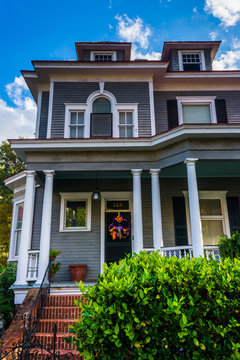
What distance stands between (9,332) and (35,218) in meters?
4.54

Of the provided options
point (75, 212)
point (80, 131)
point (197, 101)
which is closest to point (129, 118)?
point (80, 131)

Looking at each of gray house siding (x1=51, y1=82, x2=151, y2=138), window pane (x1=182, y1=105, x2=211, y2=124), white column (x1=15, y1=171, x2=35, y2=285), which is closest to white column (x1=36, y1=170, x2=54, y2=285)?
white column (x1=15, y1=171, x2=35, y2=285)

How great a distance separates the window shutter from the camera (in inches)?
360

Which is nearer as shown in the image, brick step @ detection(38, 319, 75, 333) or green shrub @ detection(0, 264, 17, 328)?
brick step @ detection(38, 319, 75, 333)

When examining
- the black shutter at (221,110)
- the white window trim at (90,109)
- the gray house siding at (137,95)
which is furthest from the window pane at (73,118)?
the black shutter at (221,110)

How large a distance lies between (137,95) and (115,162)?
3.32 m

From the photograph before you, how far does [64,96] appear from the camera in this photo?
9492 mm

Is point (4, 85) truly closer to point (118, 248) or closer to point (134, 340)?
point (118, 248)

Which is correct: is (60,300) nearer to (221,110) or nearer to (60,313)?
(60,313)

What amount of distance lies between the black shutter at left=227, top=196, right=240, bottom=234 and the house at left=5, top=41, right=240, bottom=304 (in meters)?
0.04

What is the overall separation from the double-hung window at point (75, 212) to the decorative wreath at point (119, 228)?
0.80 metres

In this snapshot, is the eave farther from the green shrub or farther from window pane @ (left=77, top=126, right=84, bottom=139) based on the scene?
the green shrub

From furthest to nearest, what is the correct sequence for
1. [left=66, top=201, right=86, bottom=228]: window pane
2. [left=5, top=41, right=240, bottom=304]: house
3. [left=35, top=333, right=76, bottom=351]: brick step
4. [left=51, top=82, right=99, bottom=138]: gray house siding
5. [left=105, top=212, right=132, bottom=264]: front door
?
1. [left=51, top=82, right=99, bottom=138]: gray house siding
2. [left=66, top=201, right=86, bottom=228]: window pane
3. [left=105, top=212, right=132, bottom=264]: front door
4. [left=5, top=41, right=240, bottom=304]: house
5. [left=35, top=333, right=76, bottom=351]: brick step

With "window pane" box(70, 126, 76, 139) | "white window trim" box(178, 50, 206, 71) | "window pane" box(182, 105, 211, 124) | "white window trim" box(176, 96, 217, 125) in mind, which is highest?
"white window trim" box(178, 50, 206, 71)
